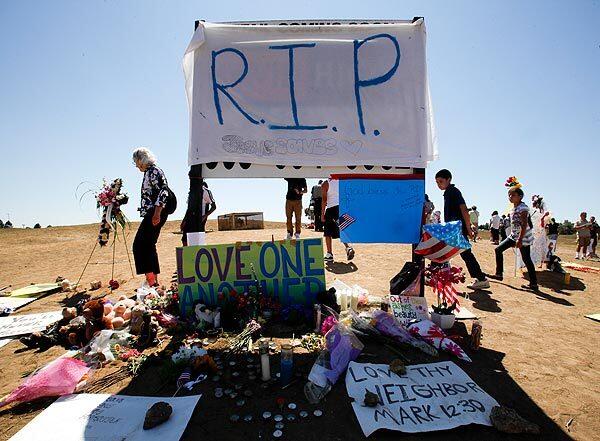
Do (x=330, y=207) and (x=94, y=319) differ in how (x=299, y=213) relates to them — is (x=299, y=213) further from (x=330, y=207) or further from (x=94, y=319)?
(x=94, y=319)

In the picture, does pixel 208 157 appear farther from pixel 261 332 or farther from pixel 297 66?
pixel 261 332

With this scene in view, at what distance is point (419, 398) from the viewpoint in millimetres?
2604

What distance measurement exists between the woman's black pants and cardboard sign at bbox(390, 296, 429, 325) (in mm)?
3621

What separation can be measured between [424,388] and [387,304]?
177cm

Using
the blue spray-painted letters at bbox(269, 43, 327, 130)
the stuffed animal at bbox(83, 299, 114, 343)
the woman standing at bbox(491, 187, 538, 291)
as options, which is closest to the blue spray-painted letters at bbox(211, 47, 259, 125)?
the blue spray-painted letters at bbox(269, 43, 327, 130)

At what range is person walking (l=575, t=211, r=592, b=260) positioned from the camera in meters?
13.4

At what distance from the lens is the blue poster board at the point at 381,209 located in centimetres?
433

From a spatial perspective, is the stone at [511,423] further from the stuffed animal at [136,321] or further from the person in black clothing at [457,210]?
the person in black clothing at [457,210]

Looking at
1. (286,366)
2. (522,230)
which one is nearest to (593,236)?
(522,230)

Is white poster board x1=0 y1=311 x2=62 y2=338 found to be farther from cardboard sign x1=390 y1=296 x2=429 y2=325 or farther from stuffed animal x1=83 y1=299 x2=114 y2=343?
cardboard sign x1=390 y1=296 x2=429 y2=325

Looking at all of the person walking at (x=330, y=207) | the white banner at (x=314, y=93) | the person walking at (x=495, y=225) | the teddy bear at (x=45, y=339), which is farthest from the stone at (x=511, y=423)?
the person walking at (x=495, y=225)

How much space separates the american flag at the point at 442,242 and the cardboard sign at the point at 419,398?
1357 mm

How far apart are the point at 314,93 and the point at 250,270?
8.14 ft

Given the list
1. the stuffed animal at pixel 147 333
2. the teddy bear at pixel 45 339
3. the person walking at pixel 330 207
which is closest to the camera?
the stuffed animal at pixel 147 333
